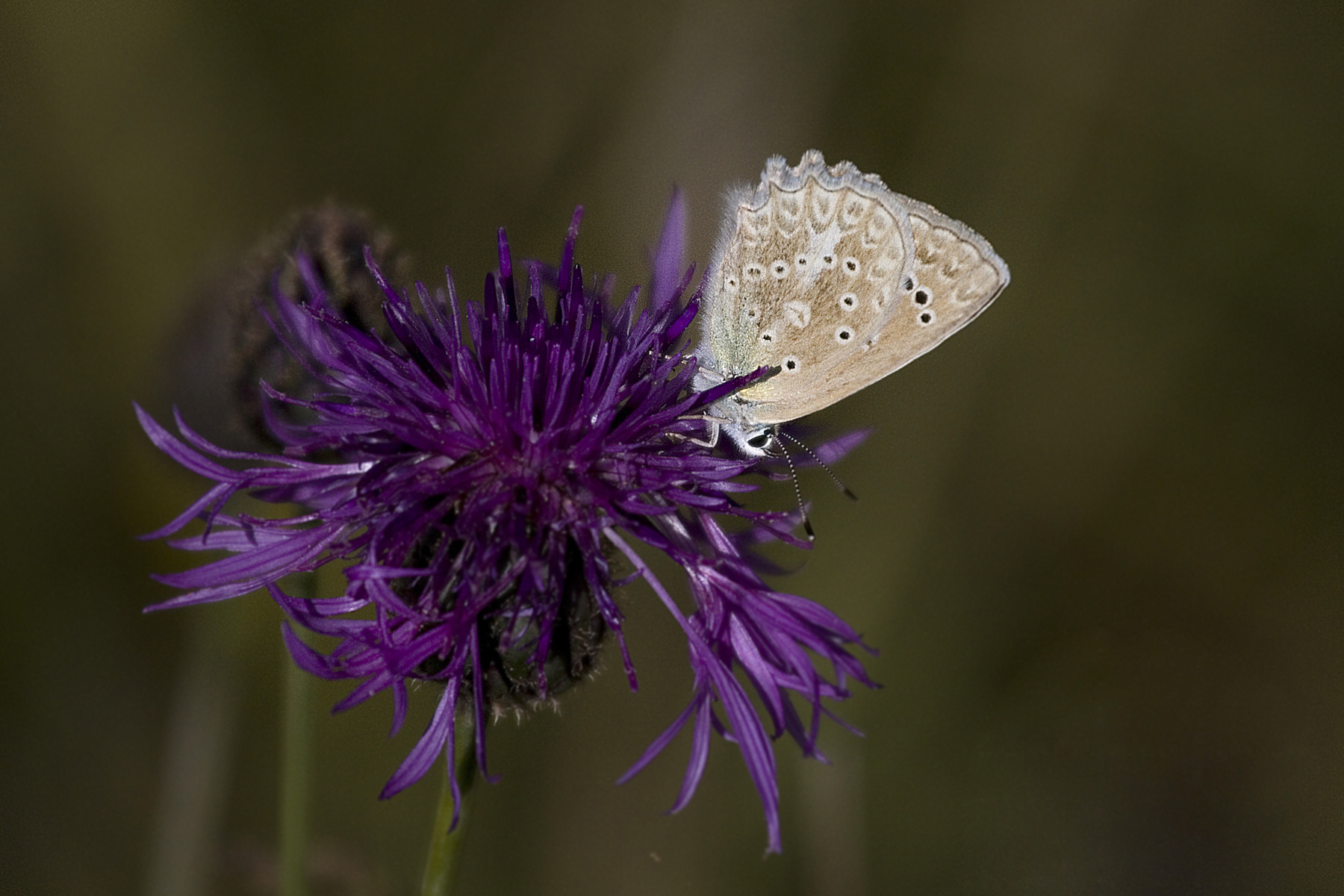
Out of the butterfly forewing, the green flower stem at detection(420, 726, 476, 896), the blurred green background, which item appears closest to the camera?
the green flower stem at detection(420, 726, 476, 896)

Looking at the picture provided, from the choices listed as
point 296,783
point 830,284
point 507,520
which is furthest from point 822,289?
point 296,783

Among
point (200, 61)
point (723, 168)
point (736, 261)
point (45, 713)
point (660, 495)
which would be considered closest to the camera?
point (660, 495)

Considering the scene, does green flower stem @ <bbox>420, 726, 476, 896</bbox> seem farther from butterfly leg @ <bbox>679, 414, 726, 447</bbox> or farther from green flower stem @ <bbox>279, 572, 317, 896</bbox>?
butterfly leg @ <bbox>679, 414, 726, 447</bbox>

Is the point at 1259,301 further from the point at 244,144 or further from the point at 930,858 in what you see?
the point at 244,144

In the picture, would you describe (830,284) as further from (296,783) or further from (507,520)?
(296,783)

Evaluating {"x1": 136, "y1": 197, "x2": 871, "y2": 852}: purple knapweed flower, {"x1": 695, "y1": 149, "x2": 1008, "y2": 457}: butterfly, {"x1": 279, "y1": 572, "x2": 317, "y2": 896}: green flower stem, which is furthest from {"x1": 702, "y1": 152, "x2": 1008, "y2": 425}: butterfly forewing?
{"x1": 279, "y1": 572, "x2": 317, "y2": 896}: green flower stem

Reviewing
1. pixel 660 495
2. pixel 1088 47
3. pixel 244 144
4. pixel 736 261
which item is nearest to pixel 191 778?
pixel 660 495

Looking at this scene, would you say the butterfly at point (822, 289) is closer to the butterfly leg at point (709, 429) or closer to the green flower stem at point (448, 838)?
the butterfly leg at point (709, 429)
